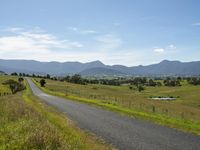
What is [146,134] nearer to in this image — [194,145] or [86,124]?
[194,145]

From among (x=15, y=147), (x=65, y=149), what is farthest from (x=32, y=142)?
(x=65, y=149)

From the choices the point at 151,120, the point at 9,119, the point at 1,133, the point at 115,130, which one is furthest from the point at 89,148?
the point at 151,120

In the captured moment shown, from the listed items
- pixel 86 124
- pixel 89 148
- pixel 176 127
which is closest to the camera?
pixel 89 148

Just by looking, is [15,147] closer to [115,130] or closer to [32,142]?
[32,142]

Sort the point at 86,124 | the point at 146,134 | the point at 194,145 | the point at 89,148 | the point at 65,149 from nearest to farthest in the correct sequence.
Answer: the point at 65,149 → the point at 89,148 → the point at 194,145 → the point at 146,134 → the point at 86,124

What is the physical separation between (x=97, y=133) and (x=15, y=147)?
7.14 meters

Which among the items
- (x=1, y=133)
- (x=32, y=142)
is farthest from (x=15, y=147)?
(x=1, y=133)

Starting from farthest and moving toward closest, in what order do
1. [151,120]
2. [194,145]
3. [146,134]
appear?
1. [151,120]
2. [146,134]
3. [194,145]

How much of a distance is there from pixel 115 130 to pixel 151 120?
19.3ft

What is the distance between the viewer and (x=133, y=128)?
20.1m

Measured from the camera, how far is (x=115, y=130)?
19.3 meters

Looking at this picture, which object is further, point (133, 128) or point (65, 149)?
point (133, 128)

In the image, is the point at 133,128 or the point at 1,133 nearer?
the point at 1,133

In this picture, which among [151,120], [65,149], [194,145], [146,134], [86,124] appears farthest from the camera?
[151,120]
